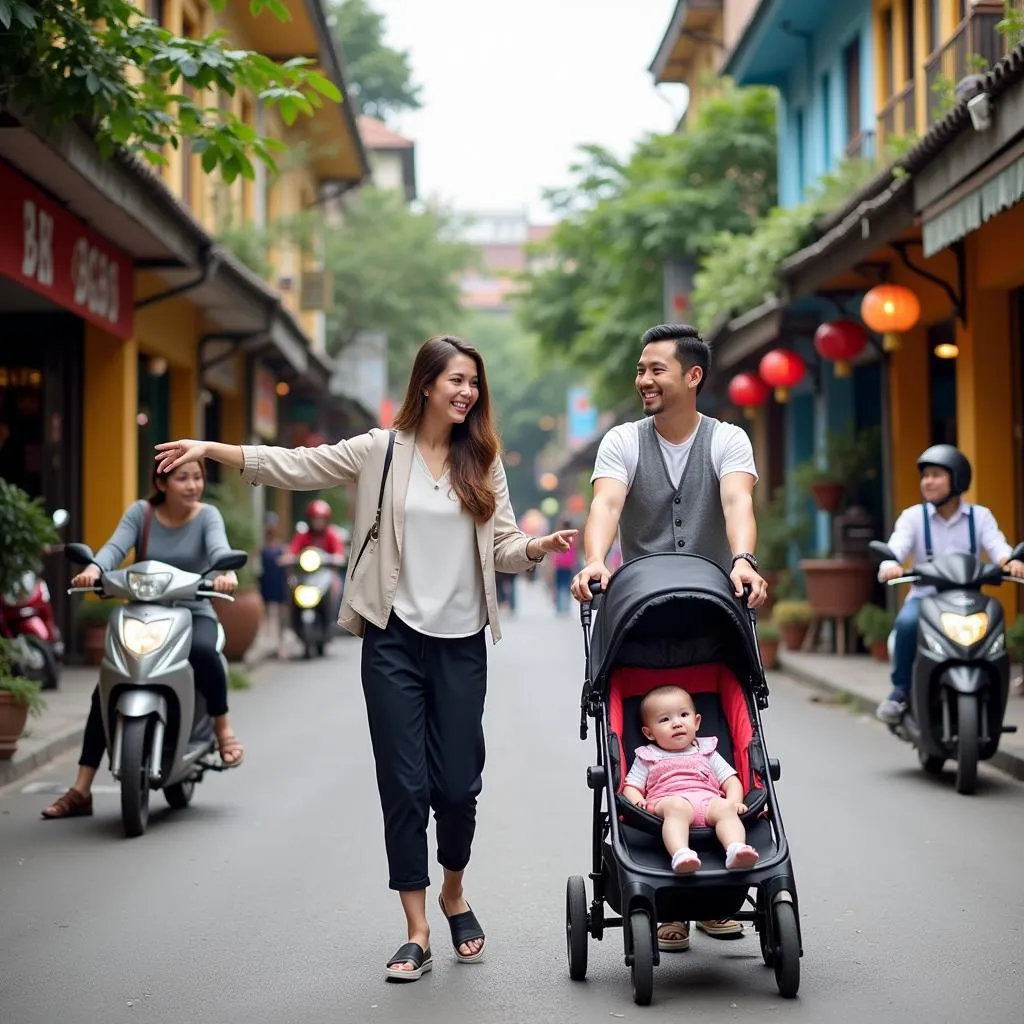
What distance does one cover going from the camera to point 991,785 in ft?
31.4

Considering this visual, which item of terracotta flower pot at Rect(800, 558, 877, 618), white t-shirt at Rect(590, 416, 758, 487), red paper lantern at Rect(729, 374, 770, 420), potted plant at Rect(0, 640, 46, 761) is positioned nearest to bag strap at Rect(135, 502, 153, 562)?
potted plant at Rect(0, 640, 46, 761)

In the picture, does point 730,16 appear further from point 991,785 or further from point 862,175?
point 991,785

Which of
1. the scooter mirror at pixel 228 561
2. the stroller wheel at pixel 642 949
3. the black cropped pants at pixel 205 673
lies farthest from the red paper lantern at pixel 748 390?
the stroller wheel at pixel 642 949

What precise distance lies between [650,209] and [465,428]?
24.1m

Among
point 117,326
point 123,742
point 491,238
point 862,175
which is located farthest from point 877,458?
point 491,238

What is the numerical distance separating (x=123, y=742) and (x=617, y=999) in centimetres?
359

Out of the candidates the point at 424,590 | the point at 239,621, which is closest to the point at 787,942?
the point at 424,590

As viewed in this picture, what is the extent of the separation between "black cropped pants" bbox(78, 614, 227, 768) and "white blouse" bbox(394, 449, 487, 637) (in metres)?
3.23

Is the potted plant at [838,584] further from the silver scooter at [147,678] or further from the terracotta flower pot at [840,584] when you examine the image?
the silver scooter at [147,678]

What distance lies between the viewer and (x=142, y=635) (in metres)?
8.27

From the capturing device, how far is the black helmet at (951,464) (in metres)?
9.60

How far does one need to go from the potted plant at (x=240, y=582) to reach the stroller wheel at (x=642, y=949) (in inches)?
469

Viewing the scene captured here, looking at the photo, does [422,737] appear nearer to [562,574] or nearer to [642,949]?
[642,949]

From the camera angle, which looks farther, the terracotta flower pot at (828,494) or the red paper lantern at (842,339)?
the terracotta flower pot at (828,494)
